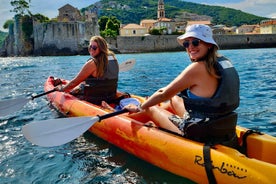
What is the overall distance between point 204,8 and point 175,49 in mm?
112914

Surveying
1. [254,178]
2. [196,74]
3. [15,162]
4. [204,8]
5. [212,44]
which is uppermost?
[204,8]

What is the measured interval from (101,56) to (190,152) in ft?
8.40

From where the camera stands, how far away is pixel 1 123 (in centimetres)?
599

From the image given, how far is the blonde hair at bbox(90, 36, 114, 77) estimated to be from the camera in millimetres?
5258

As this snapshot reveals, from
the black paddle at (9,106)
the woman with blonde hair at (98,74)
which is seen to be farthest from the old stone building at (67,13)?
the woman with blonde hair at (98,74)

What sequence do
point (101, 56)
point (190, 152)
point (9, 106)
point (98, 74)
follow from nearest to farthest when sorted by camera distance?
point (190, 152)
point (101, 56)
point (98, 74)
point (9, 106)

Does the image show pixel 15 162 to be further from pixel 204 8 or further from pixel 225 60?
pixel 204 8

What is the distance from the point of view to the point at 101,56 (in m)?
5.30

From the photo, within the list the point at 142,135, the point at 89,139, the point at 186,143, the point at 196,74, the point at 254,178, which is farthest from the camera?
the point at 89,139

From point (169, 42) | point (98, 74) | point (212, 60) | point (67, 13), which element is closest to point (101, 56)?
point (98, 74)

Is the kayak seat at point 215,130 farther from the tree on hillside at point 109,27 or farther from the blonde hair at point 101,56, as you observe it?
the tree on hillside at point 109,27

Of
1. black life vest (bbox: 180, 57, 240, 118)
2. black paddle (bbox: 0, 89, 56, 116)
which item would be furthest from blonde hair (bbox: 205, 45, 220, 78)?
black paddle (bbox: 0, 89, 56, 116)

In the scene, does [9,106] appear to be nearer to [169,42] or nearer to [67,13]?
[169,42]

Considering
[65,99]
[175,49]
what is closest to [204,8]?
[175,49]
